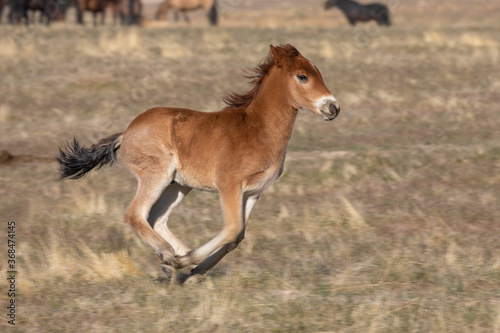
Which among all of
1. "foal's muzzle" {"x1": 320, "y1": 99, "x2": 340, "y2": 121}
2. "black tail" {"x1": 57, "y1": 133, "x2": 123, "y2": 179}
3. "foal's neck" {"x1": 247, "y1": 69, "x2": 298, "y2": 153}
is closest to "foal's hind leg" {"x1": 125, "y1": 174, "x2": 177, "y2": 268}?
"black tail" {"x1": 57, "y1": 133, "x2": 123, "y2": 179}

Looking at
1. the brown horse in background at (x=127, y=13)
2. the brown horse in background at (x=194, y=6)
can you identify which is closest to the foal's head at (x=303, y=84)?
the brown horse in background at (x=127, y=13)

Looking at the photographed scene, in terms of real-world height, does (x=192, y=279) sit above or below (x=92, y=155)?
below

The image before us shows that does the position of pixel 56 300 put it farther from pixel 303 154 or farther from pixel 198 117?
pixel 303 154

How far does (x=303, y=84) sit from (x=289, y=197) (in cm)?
483

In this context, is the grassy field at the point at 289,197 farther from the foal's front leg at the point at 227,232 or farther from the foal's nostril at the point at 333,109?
the foal's nostril at the point at 333,109

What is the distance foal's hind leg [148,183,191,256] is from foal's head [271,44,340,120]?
4.57 feet

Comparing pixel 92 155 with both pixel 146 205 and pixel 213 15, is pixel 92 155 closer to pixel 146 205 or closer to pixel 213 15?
pixel 146 205

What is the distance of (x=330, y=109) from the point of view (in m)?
7.19

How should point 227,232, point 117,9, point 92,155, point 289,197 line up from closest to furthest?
point 227,232 → point 92,155 → point 289,197 → point 117,9

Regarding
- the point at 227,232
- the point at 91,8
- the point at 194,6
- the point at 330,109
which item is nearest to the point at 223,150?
the point at 227,232

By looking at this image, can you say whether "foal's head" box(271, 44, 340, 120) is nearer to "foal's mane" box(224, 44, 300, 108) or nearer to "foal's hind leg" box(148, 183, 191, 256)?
"foal's mane" box(224, 44, 300, 108)

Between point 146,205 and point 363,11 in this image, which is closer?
point 146,205

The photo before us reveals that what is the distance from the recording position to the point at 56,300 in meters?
7.25

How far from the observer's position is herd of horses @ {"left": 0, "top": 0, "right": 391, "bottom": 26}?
Answer: 3158cm
